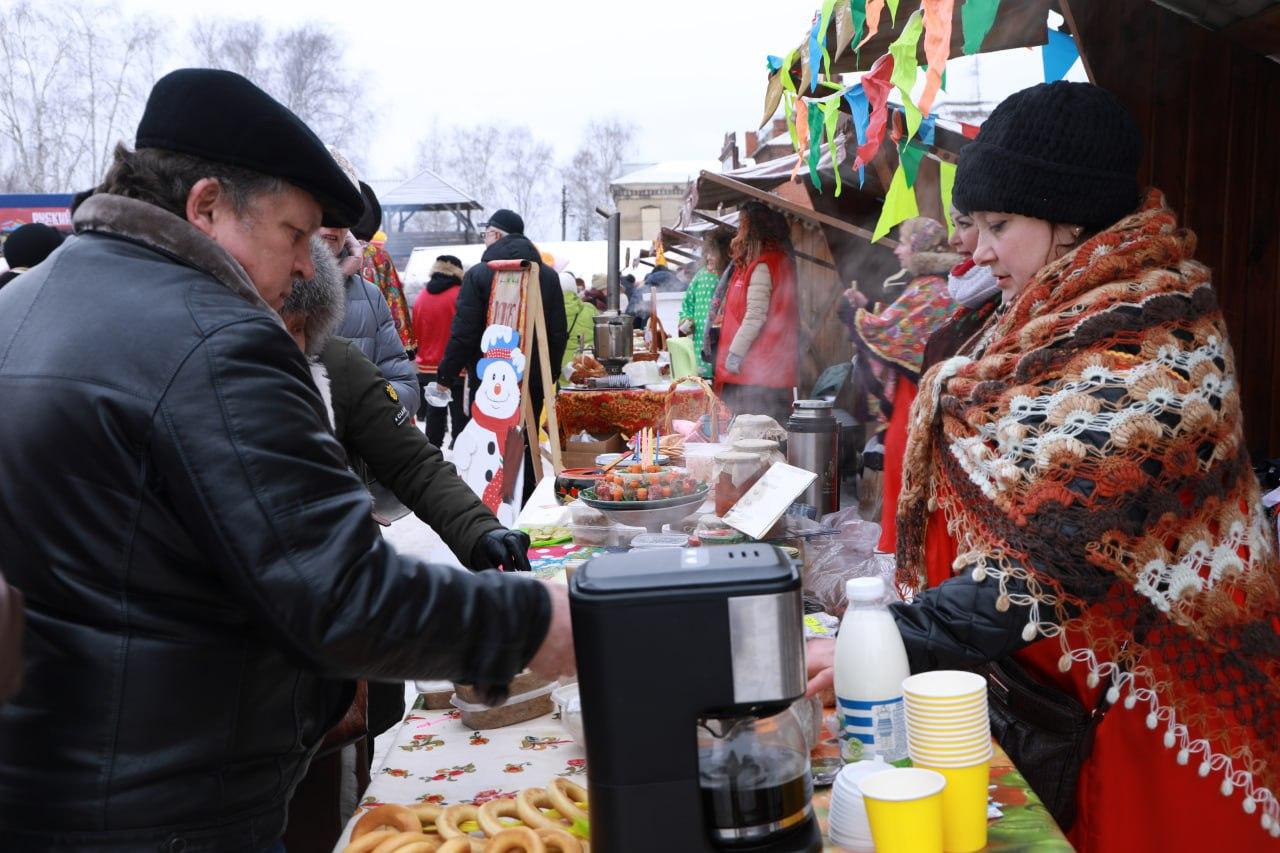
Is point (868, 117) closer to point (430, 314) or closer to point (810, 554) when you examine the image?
point (810, 554)

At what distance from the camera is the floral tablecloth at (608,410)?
6145 millimetres

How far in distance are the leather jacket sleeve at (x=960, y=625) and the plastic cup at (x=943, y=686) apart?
25 cm

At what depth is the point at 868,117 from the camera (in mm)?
4066

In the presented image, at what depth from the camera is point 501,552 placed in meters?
2.68

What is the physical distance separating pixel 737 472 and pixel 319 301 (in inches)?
48.9

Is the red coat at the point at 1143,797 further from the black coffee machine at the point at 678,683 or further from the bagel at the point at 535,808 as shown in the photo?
the bagel at the point at 535,808

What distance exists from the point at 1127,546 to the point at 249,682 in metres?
1.41

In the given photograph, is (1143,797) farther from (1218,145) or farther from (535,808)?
(1218,145)

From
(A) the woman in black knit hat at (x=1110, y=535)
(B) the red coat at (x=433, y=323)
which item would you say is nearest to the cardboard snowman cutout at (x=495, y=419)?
(B) the red coat at (x=433, y=323)

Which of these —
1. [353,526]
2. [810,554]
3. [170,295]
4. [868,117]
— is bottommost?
[810,554]

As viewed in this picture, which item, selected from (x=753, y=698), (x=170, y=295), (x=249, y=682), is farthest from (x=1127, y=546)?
(x=170, y=295)

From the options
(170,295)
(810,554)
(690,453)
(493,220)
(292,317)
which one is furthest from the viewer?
(493,220)

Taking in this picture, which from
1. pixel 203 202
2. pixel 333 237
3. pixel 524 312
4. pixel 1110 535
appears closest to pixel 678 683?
pixel 1110 535

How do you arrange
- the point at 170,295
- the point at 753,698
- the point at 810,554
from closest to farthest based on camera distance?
the point at 753,698 < the point at 170,295 < the point at 810,554
